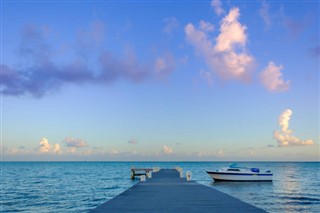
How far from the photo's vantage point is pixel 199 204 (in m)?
16.2

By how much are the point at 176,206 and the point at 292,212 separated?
12634 mm

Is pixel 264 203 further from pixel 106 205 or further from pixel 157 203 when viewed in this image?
pixel 106 205

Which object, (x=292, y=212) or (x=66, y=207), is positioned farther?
(x=66, y=207)

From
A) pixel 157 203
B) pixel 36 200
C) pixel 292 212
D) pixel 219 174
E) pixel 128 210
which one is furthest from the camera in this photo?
pixel 219 174

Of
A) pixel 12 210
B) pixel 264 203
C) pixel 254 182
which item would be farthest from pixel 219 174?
pixel 12 210

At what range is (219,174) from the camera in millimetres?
53656

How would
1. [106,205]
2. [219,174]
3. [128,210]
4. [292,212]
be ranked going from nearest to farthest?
[128,210] → [106,205] → [292,212] → [219,174]

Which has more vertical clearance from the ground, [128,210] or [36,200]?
[128,210]

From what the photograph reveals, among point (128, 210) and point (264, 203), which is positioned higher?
point (128, 210)

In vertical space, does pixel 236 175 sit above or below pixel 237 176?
above

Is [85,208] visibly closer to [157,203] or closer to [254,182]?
[157,203]

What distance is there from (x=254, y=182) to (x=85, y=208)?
105ft

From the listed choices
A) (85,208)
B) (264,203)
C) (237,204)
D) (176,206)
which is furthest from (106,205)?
(264,203)

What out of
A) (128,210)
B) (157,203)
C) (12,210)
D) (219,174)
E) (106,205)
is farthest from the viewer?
(219,174)
